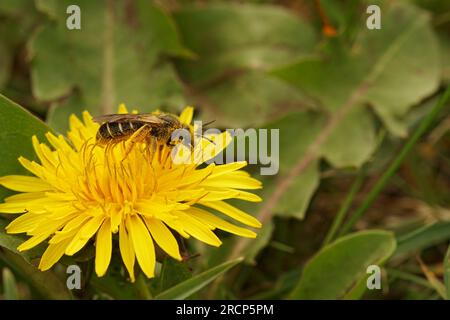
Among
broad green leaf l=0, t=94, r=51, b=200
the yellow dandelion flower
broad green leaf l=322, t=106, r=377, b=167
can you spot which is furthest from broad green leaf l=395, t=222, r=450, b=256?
broad green leaf l=0, t=94, r=51, b=200

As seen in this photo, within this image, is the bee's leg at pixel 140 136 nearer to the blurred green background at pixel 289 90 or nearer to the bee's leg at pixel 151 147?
the bee's leg at pixel 151 147

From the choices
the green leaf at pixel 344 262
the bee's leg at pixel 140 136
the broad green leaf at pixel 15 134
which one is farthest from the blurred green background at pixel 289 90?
the bee's leg at pixel 140 136

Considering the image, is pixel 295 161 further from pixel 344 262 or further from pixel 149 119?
pixel 149 119

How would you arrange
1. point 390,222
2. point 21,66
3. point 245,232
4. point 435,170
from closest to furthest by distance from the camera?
point 245,232
point 390,222
point 435,170
point 21,66

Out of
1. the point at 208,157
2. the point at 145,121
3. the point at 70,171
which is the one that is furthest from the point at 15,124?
the point at 208,157

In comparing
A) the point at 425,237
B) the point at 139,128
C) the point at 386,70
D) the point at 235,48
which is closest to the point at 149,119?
the point at 139,128

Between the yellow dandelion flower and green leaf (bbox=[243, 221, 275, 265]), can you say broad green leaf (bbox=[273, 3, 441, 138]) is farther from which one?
the yellow dandelion flower

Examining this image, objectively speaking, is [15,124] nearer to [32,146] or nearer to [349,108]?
[32,146]
